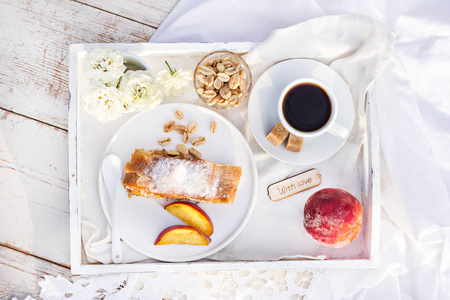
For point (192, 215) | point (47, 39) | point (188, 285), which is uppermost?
point (47, 39)

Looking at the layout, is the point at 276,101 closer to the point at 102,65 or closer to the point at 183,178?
the point at 183,178

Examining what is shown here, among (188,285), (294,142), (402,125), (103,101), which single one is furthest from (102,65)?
(402,125)

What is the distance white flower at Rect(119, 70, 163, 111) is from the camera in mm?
1027

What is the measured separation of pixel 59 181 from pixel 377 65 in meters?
1.06

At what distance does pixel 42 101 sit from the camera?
1.36 meters

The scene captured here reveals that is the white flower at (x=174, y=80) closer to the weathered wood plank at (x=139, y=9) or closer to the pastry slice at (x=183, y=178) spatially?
the pastry slice at (x=183, y=178)

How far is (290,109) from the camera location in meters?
1.16

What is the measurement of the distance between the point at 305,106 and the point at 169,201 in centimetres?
48

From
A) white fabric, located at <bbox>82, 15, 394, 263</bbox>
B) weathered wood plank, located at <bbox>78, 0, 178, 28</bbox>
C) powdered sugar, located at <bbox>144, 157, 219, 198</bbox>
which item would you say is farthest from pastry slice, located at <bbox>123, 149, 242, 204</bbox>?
weathered wood plank, located at <bbox>78, 0, 178, 28</bbox>

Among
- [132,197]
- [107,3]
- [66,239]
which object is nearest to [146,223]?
[132,197]

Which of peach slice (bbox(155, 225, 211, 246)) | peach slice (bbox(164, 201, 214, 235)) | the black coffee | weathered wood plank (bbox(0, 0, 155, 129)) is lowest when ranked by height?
peach slice (bbox(155, 225, 211, 246))

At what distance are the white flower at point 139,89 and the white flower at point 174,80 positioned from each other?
76 mm

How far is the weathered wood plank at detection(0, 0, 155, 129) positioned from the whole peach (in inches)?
30.1

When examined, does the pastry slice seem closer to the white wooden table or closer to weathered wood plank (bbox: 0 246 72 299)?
the white wooden table
